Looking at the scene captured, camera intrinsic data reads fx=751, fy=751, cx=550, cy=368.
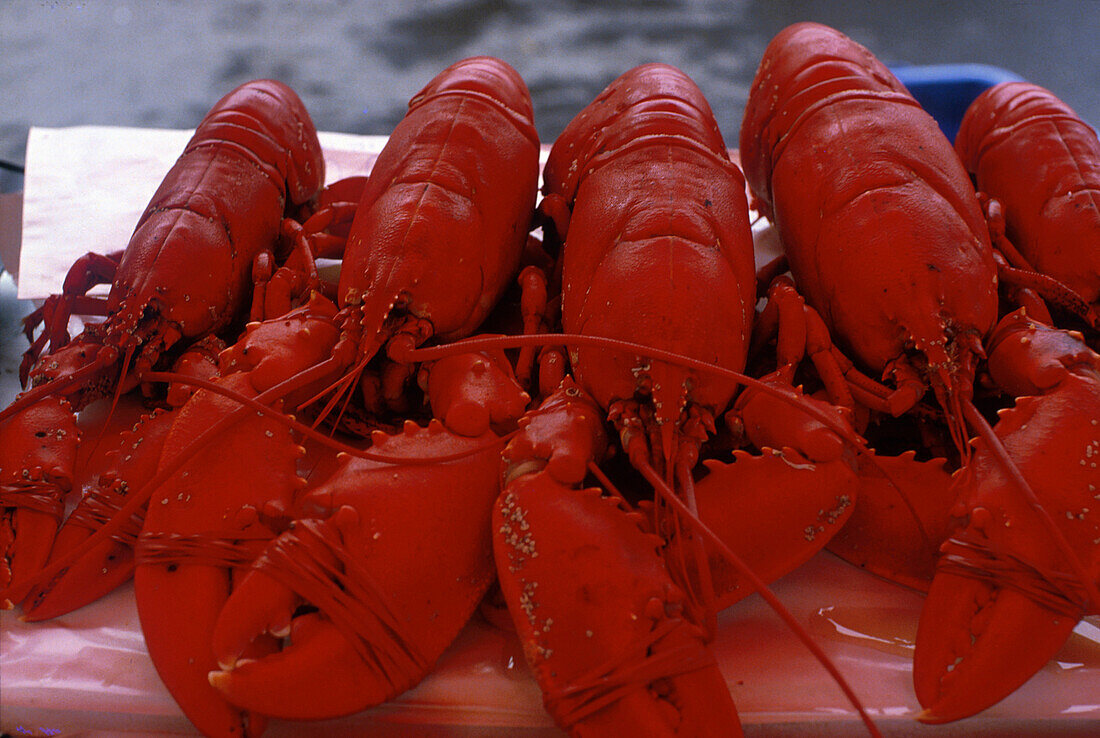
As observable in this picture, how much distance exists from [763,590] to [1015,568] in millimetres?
289

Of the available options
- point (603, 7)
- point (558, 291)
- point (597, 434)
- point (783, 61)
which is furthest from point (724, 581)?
point (603, 7)

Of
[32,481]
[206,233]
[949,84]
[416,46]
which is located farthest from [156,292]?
[949,84]

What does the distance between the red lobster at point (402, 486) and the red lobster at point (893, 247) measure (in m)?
0.47

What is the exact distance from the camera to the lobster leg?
69cm

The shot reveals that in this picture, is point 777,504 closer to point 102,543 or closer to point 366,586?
point 366,586

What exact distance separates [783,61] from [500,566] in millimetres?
1214

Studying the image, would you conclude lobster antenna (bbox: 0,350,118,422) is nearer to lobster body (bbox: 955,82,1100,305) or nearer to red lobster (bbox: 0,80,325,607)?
red lobster (bbox: 0,80,325,607)

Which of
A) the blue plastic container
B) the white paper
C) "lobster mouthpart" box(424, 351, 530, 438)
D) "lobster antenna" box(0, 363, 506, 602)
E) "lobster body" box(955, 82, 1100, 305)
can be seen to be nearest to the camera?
"lobster antenna" box(0, 363, 506, 602)

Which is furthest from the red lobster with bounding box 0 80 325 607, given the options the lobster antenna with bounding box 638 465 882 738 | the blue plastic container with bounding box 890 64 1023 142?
the blue plastic container with bounding box 890 64 1023 142

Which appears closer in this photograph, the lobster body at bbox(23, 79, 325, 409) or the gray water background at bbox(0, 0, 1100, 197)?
the lobster body at bbox(23, 79, 325, 409)

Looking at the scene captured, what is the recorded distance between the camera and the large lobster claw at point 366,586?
2.35ft

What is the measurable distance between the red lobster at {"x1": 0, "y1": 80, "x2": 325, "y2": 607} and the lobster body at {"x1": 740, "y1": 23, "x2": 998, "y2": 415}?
91 centimetres

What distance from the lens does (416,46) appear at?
2.17 m

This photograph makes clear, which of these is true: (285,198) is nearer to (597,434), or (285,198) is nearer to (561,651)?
(597,434)
